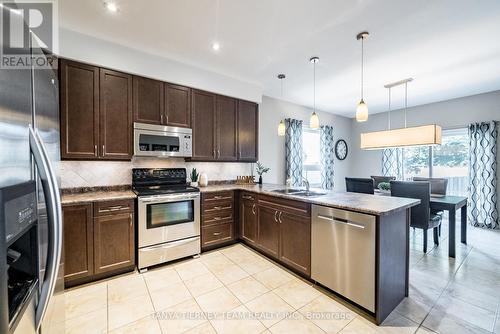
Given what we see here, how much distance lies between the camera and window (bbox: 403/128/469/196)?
4.73 meters

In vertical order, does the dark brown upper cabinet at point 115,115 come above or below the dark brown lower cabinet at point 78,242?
above

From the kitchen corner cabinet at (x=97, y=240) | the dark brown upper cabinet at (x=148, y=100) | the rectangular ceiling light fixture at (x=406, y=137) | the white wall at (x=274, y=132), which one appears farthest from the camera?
the white wall at (x=274, y=132)

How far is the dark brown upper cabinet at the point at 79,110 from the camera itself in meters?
2.41

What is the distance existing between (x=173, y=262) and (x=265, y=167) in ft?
8.69

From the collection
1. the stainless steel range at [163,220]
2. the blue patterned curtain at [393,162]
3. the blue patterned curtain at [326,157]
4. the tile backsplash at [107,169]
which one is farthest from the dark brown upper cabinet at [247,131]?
the blue patterned curtain at [393,162]

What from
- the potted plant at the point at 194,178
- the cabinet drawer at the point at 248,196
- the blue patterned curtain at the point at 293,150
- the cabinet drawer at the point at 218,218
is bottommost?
the cabinet drawer at the point at 218,218

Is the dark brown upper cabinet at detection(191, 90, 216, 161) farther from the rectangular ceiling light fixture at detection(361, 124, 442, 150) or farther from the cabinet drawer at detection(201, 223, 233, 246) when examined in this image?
the rectangular ceiling light fixture at detection(361, 124, 442, 150)

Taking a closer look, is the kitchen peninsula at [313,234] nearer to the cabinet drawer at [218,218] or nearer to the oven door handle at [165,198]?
the cabinet drawer at [218,218]

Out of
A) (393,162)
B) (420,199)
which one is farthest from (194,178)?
(393,162)

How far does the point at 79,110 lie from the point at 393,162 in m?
6.80

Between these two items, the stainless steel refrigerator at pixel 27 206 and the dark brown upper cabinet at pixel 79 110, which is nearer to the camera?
the stainless steel refrigerator at pixel 27 206

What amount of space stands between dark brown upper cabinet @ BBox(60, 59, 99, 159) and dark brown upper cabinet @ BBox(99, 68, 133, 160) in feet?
0.22

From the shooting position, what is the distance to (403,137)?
3400 mm

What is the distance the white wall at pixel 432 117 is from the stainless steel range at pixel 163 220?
18.0 feet
